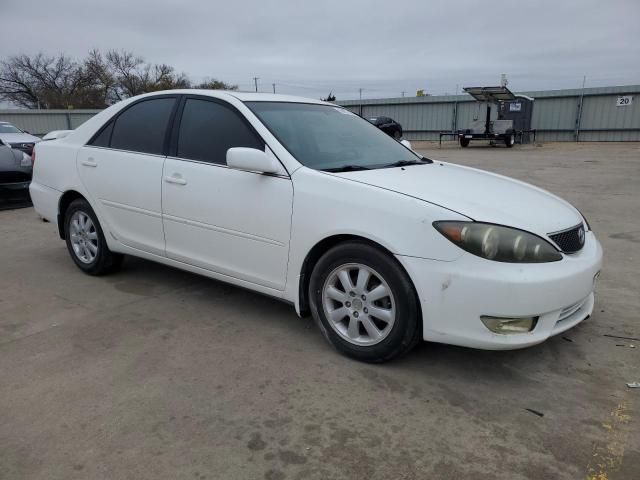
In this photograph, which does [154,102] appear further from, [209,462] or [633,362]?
[633,362]

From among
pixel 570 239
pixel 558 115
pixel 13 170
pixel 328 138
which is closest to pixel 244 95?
pixel 328 138

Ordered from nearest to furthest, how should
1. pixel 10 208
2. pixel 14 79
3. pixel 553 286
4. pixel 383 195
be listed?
1. pixel 553 286
2. pixel 383 195
3. pixel 10 208
4. pixel 14 79

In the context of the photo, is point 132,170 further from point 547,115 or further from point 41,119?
point 41,119

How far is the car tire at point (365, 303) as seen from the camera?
274 cm

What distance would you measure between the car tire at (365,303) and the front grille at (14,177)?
738 cm

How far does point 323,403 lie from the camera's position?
2.59 metres

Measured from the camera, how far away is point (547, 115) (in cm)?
2667

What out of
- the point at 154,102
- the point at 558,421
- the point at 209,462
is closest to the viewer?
the point at 209,462

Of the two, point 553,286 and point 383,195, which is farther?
point 383,195

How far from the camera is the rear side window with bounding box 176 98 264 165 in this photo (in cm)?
345

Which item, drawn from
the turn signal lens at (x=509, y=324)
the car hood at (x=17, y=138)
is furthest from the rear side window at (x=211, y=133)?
the car hood at (x=17, y=138)

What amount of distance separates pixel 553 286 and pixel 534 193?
3.20 feet

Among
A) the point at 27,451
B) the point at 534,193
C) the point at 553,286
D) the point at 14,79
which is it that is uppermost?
→ the point at 14,79

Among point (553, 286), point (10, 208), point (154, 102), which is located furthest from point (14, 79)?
point (553, 286)
